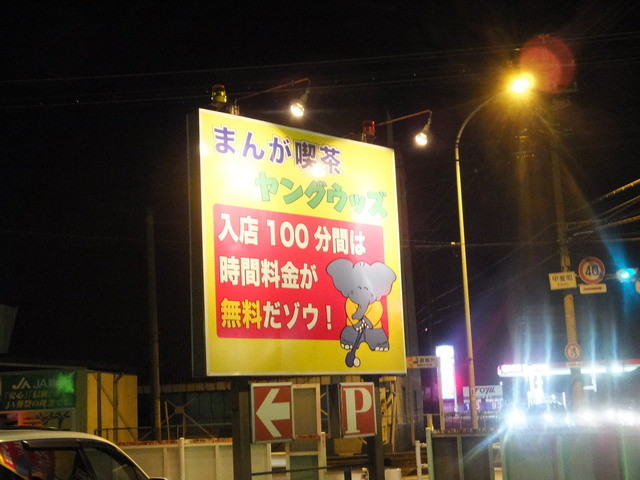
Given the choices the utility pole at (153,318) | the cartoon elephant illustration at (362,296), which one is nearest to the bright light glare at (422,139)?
the cartoon elephant illustration at (362,296)

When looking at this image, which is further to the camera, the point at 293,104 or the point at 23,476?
the point at 293,104

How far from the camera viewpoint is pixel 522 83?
62.3 feet

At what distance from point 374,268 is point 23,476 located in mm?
5589

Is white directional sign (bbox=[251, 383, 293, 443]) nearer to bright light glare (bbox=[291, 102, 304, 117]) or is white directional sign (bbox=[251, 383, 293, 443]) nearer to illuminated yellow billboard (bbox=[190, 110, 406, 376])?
illuminated yellow billboard (bbox=[190, 110, 406, 376])

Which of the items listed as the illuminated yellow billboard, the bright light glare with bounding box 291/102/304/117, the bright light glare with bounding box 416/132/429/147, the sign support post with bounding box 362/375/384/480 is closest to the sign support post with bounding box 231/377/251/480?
the illuminated yellow billboard

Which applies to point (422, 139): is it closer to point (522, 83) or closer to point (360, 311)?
point (522, 83)

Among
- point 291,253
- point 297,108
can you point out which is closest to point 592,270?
point 297,108

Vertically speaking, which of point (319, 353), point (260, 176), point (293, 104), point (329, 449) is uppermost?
point (293, 104)

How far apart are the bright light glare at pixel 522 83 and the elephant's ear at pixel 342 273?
427 inches

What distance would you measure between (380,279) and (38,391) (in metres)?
17.9

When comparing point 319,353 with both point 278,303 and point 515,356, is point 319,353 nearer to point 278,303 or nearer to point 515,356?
point 278,303

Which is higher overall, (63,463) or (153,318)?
(153,318)

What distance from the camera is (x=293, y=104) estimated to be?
1175 centimetres

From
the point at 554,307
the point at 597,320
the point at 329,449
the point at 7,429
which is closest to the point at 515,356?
the point at 554,307
